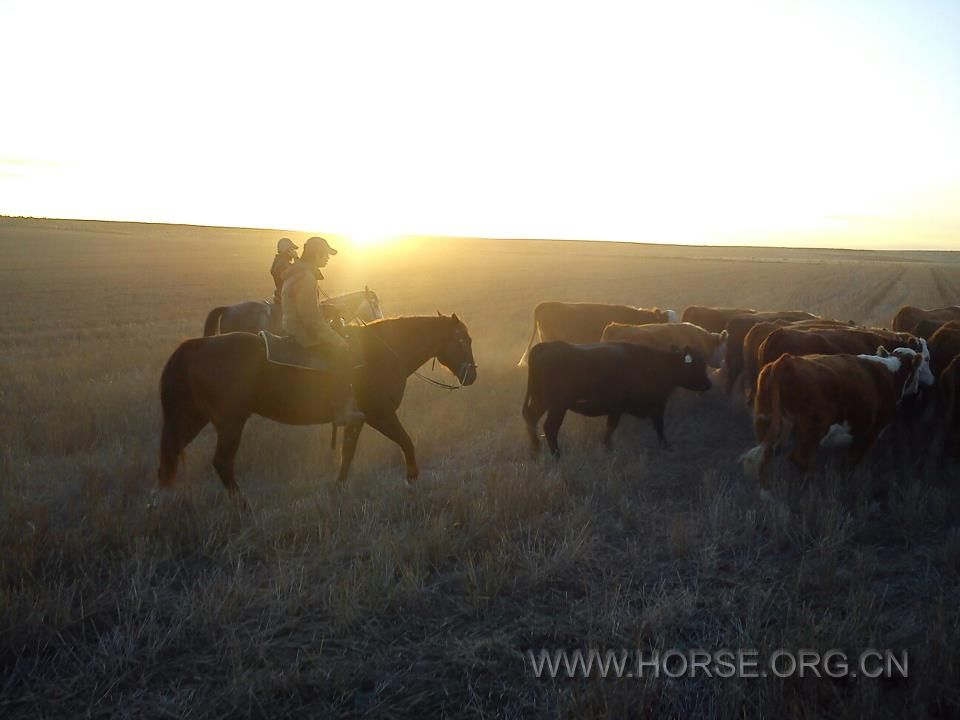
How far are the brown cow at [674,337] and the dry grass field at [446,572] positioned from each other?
98.7 inches

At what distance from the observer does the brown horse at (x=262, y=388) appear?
19.3 ft

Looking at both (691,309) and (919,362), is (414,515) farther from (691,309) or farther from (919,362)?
(691,309)

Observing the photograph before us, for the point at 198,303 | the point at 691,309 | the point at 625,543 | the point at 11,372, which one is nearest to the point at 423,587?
the point at 625,543

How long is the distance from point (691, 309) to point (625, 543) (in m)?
10.7

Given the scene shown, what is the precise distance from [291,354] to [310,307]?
472 millimetres

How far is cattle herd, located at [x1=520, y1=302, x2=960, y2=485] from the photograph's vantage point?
6.20m

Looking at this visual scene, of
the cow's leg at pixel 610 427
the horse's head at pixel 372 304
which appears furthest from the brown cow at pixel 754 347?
the horse's head at pixel 372 304

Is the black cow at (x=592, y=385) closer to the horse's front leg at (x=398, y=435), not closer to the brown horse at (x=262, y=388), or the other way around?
the brown horse at (x=262, y=388)

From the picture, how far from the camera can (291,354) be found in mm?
6090

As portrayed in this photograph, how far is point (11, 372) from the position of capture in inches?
433

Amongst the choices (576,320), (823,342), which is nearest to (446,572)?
(823,342)

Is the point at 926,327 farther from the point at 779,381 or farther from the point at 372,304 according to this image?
the point at 372,304

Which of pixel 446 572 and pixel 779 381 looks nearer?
pixel 446 572

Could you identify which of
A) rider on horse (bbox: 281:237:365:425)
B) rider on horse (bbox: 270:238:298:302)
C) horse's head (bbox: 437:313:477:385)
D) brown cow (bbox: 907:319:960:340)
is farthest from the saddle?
brown cow (bbox: 907:319:960:340)
